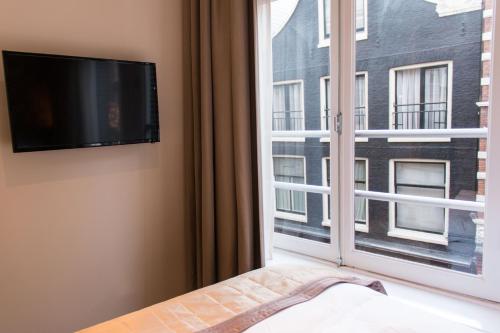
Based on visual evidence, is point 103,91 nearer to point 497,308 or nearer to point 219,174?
point 219,174

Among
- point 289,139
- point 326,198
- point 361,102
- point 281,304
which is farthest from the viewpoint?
point 289,139

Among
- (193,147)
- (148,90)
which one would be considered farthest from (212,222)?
(148,90)

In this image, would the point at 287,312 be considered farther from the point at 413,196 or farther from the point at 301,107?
the point at 301,107

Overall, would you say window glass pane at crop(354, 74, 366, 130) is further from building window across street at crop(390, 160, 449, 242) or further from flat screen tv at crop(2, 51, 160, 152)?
flat screen tv at crop(2, 51, 160, 152)

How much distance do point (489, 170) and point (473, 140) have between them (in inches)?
6.7

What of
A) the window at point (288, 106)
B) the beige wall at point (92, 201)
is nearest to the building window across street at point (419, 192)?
the window at point (288, 106)

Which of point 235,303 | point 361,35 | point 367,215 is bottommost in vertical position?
point 235,303

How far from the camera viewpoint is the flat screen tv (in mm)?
1951

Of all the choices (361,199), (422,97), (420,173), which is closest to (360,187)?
(361,199)

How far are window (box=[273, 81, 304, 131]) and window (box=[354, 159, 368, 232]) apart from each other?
1.50ft

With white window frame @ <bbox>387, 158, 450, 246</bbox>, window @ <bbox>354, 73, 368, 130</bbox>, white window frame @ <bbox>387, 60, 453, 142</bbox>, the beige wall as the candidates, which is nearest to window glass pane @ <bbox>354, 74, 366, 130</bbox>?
window @ <bbox>354, 73, 368, 130</bbox>

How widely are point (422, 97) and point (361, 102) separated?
1.06 feet

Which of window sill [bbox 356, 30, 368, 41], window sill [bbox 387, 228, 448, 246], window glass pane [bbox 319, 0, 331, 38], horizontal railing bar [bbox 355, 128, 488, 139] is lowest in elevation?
window sill [bbox 387, 228, 448, 246]

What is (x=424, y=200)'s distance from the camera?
2.06m
